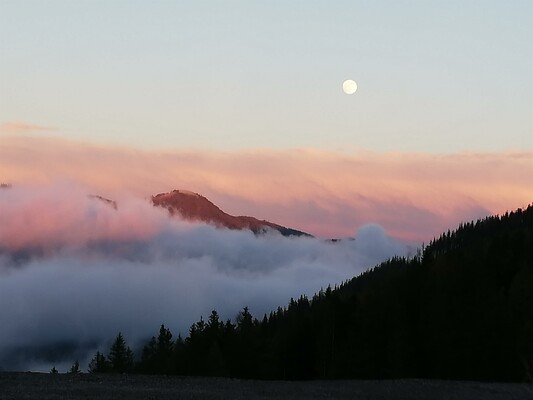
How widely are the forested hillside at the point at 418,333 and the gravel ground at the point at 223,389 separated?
824 inches

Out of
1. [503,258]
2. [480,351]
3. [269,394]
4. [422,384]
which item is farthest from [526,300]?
[269,394]

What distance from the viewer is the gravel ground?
29641mm

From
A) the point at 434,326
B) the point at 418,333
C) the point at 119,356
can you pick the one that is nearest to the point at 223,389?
the point at 434,326

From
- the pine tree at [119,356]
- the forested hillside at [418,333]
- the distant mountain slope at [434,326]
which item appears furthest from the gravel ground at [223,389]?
the pine tree at [119,356]

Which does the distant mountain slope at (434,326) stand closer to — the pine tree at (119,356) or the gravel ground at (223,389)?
the gravel ground at (223,389)

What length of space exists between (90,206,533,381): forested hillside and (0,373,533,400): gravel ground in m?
20.9

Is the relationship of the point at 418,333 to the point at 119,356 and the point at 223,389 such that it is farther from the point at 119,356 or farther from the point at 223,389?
the point at 119,356

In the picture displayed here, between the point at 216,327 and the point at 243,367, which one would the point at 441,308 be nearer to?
the point at 243,367

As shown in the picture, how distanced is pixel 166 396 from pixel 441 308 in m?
33.9

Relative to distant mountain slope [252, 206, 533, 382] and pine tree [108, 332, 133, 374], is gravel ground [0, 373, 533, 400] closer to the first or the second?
distant mountain slope [252, 206, 533, 382]

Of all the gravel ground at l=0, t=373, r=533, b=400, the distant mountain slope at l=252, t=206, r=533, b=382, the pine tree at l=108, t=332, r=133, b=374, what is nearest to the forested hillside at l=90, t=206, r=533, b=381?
the distant mountain slope at l=252, t=206, r=533, b=382

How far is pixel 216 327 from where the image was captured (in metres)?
78.8

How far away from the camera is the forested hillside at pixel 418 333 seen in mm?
56125

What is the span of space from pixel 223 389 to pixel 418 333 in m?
31.3
